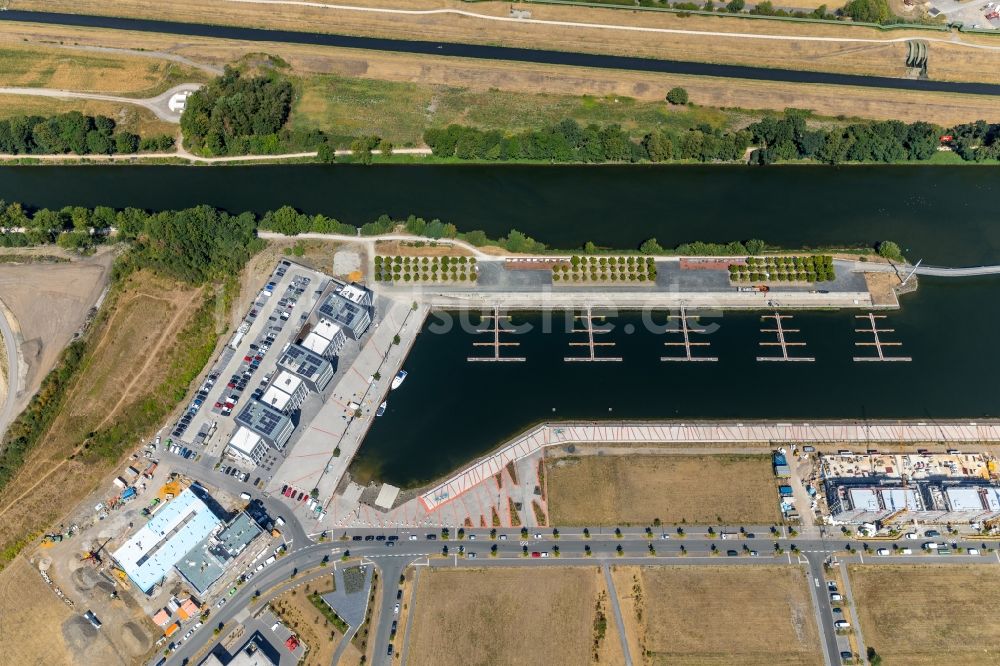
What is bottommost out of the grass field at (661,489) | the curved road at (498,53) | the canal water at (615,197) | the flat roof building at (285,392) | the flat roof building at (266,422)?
the grass field at (661,489)

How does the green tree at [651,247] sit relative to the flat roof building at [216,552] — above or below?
above

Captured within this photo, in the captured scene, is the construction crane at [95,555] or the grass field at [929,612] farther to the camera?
the construction crane at [95,555]

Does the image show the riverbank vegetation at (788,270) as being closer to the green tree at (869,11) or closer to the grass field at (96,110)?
the green tree at (869,11)

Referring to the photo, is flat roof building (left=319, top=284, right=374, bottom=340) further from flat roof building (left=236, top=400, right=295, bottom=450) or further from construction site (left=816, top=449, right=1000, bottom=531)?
construction site (left=816, top=449, right=1000, bottom=531)

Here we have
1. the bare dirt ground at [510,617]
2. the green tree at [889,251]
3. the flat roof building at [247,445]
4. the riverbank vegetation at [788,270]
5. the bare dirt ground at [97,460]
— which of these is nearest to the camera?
the bare dirt ground at [510,617]

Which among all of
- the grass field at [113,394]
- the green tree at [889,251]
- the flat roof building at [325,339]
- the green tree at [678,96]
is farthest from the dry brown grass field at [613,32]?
the flat roof building at [325,339]

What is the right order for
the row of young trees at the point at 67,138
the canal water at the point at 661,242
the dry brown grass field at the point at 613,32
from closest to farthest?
the canal water at the point at 661,242 < the row of young trees at the point at 67,138 < the dry brown grass field at the point at 613,32
